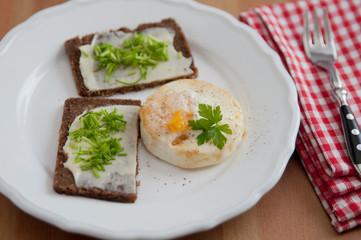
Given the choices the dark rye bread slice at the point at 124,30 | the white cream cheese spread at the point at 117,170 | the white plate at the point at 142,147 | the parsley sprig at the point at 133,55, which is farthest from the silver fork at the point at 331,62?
the white cream cheese spread at the point at 117,170

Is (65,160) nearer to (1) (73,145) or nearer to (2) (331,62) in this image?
(1) (73,145)

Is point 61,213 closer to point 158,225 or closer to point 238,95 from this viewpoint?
point 158,225

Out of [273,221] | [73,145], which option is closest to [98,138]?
[73,145]

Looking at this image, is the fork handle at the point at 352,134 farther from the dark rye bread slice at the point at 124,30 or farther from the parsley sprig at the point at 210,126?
the dark rye bread slice at the point at 124,30

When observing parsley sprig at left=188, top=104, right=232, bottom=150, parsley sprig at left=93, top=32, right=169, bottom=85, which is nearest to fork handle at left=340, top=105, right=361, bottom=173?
→ parsley sprig at left=188, top=104, right=232, bottom=150

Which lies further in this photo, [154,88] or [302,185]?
[154,88]

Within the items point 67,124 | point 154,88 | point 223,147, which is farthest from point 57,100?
point 223,147

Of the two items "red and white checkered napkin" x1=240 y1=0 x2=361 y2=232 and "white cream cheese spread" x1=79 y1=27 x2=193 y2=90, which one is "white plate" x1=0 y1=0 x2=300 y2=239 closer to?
"white cream cheese spread" x1=79 y1=27 x2=193 y2=90
